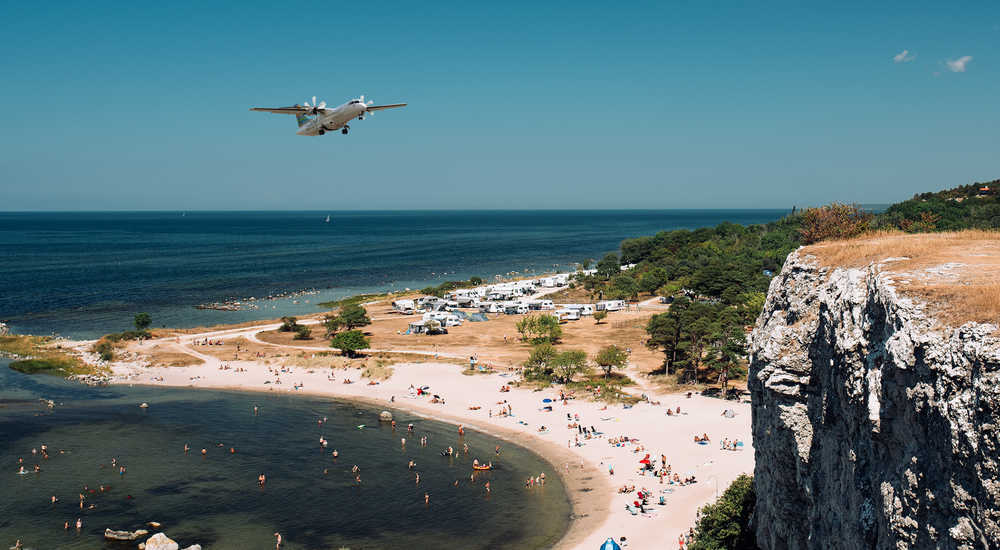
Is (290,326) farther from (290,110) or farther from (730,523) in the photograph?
(730,523)

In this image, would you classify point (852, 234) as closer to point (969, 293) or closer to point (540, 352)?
point (969, 293)

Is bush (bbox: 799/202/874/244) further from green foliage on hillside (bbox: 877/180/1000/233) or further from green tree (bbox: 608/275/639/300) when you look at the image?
green tree (bbox: 608/275/639/300)

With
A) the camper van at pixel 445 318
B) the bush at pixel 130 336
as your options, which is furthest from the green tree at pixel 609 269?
the bush at pixel 130 336

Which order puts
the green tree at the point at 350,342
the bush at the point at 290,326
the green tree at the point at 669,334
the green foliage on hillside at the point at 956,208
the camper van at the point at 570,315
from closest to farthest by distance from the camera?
1. the green tree at the point at 669,334
2. the green tree at the point at 350,342
3. the bush at the point at 290,326
4. the camper van at the point at 570,315
5. the green foliage on hillside at the point at 956,208

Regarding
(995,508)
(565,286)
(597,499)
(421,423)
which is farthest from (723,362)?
(565,286)

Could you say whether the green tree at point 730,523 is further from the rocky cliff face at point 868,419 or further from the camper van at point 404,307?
the camper van at point 404,307

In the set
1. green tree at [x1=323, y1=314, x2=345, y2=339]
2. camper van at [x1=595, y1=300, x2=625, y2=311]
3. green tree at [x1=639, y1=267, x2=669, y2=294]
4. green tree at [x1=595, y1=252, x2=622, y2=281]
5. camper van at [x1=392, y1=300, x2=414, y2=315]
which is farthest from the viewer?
green tree at [x1=595, y1=252, x2=622, y2=281]

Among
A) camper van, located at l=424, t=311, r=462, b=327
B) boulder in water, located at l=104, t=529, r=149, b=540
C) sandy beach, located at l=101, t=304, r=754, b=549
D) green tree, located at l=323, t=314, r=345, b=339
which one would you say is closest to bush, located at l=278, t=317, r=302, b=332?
green tree, located at l=323, t=314, r=345, b=339
